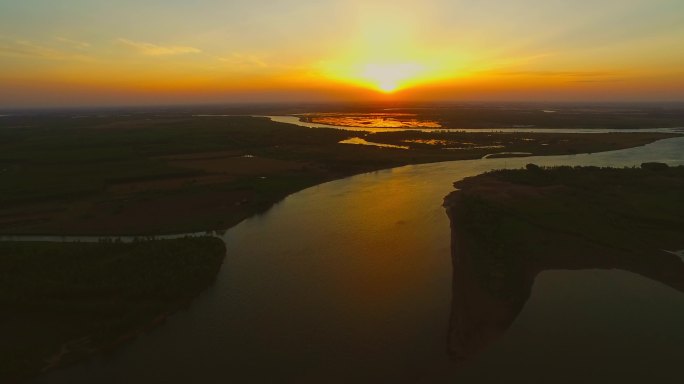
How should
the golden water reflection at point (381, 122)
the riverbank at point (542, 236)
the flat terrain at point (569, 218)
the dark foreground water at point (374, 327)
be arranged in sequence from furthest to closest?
the golden water reflection at point (381, 122) < the flat terrain at point (569, 218) < the riverbank at point (542, 236) < the dark foreground water at point (374, 327)

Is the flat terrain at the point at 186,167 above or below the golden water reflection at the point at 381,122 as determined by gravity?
below

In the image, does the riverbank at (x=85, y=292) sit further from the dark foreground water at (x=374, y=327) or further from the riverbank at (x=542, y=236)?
the riverbank at (x=542, y=236)

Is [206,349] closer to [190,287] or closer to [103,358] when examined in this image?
[103,358]

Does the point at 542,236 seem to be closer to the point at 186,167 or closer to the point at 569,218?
the point at 569,218

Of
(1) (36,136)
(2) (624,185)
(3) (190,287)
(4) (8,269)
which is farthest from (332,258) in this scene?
A: (1) (36,136)

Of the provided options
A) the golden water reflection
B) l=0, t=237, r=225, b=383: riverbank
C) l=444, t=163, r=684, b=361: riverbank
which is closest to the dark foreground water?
l=444, t=163, r=684, b=361: riverbank

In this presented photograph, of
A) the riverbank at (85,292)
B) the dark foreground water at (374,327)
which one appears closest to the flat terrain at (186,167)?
the riverbank at (85,292)
